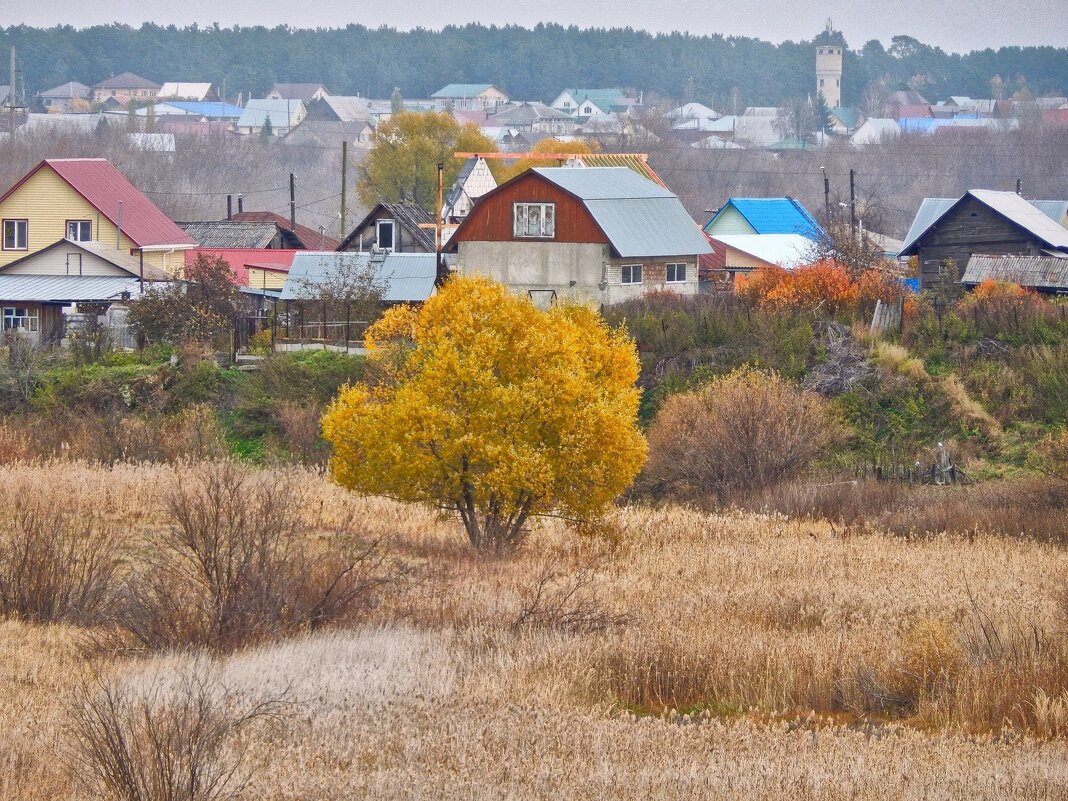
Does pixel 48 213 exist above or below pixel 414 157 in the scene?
below

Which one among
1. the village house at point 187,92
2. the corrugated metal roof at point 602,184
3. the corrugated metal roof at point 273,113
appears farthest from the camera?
the village house at point 187,92

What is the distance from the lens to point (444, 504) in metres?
19.2

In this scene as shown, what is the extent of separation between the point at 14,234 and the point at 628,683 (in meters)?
35.9

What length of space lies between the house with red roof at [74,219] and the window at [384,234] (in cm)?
534

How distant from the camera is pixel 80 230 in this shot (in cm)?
4266

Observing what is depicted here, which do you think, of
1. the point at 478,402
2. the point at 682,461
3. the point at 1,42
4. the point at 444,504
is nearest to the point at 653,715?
the point at 478,402

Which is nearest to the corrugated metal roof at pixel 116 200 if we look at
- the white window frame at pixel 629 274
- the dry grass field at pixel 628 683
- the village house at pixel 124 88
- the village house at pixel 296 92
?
the white window frame at pixel 629 274

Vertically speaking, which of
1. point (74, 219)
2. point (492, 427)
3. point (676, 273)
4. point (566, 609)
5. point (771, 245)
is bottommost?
point (566, 609)

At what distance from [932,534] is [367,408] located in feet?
24.4

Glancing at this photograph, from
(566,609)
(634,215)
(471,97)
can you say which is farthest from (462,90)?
(566,609)

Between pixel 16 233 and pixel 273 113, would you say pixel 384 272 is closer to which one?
pixel 16 233

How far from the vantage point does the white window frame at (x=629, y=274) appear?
120 ft

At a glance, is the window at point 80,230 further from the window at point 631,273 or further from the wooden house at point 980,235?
the wooden house at point 980,235

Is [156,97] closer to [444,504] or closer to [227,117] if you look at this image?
[227,117]
